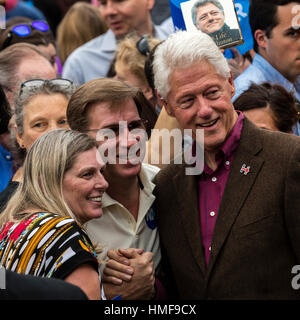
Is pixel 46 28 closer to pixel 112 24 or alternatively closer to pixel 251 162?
pixel 112 24

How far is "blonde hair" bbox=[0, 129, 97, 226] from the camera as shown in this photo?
9.37 feet

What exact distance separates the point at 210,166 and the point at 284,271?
0.65 metres

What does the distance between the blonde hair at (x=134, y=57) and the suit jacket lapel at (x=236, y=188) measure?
1.88 meters

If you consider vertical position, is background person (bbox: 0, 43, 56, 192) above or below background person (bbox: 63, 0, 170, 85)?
above

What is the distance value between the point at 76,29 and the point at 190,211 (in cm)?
414

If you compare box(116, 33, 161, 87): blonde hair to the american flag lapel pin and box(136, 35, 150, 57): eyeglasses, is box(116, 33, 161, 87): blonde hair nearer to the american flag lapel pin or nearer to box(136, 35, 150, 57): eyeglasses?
box(136, 35, 150, 57): eyeglasses

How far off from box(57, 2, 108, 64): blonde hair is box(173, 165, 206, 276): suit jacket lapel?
152 inches

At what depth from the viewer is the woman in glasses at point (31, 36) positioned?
5207mm

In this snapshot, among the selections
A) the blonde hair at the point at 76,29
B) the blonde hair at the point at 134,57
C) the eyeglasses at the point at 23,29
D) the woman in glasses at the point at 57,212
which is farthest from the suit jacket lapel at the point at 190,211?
the blonde hair at the point at 76,29

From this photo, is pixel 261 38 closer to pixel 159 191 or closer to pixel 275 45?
pixel 275 45

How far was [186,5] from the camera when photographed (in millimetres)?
3762

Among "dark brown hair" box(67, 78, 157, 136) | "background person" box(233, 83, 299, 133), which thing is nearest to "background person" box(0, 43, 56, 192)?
"dark brown hair" box(67, 78, 157, 136)

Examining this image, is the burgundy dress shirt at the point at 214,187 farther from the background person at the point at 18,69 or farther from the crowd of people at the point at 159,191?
the background person at the point at 18,69

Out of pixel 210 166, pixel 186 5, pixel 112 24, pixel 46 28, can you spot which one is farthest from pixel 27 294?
pixel 112 24
